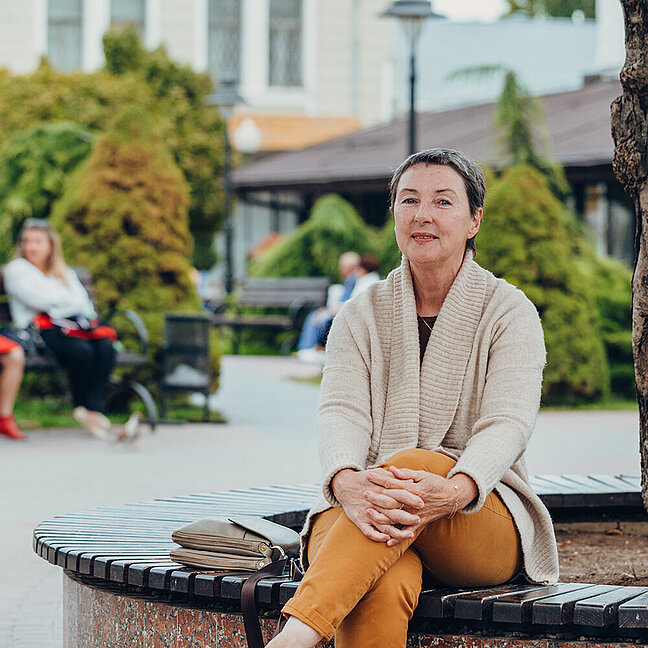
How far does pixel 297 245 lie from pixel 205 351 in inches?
434

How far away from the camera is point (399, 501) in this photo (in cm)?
305

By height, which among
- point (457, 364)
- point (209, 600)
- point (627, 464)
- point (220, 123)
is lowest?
point (627, 464)

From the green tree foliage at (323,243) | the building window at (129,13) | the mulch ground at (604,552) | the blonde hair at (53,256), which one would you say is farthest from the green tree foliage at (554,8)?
the mulch ground at (604,552)

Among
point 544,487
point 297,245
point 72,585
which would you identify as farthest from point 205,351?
point 297,245

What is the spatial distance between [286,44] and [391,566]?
32.5 m

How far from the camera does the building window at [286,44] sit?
34.3 metres

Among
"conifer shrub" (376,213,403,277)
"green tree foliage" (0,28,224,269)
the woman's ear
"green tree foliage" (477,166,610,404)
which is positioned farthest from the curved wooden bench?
"green tree foliage" (0,28,224,269)

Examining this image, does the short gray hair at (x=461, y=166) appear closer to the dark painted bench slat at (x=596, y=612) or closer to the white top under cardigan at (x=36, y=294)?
the dark painted bench slat at (x=596, y=612)

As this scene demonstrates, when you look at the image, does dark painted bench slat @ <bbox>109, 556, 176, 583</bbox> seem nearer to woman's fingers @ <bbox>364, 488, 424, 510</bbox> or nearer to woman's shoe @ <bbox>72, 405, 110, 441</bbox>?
woman's fingers @ <bbox>364, 488, 424, 510</bbox>

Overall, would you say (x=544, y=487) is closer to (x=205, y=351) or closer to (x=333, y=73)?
(x=205, y=351)

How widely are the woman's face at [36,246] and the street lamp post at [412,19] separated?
4.39 metres

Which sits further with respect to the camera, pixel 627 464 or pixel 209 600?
pixel 627 464

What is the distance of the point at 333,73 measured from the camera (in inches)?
1359

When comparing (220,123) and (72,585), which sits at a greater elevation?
(220,123)
